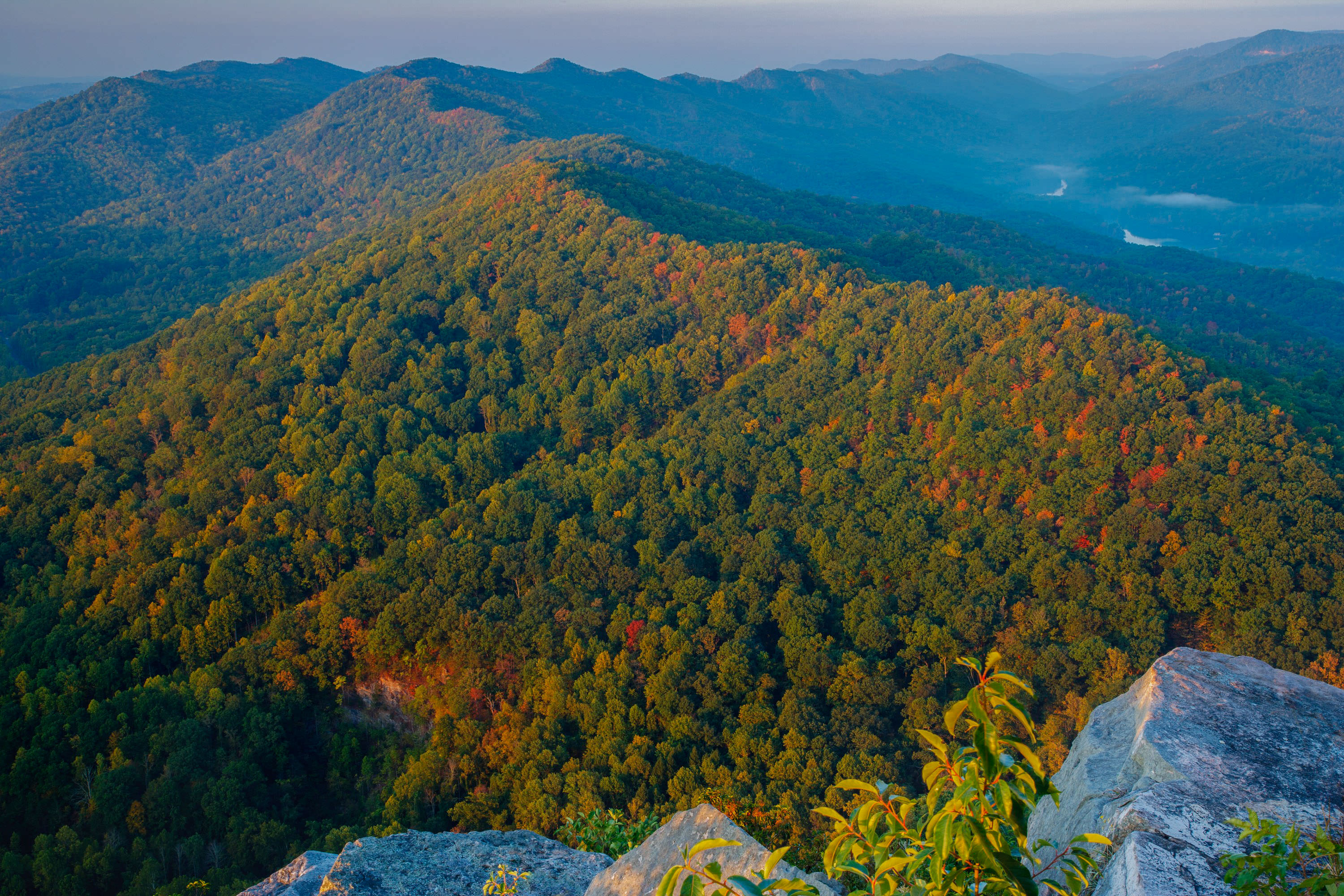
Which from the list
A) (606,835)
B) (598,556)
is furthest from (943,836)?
(598,556)

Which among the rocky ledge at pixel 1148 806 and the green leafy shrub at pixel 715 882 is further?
the rocky ledge at pixel 1148 806

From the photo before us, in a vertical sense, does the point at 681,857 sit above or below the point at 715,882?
below

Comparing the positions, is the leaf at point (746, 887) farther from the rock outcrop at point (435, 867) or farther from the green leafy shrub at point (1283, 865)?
the rock outcrop at point (435, 867)

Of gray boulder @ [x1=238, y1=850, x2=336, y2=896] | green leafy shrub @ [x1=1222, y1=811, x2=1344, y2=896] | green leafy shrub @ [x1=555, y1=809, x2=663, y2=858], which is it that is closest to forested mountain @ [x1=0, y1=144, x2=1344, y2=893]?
green leafy shrub @ [x1=555, y1=809, x2=663, y2=858]

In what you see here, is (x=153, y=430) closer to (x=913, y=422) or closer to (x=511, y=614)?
(x=511, y=614)

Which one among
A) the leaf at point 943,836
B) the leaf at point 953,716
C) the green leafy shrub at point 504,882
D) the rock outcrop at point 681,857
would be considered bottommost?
the green leafy shrub at point 504,882

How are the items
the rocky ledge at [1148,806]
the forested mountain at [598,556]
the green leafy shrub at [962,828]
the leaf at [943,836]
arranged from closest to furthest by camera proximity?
1. the leaf at [943,836]
2. the green leafy shrub at [962,828]
3. the rocky ledge at [1148,806]
4. the forested mountain at [598,556]

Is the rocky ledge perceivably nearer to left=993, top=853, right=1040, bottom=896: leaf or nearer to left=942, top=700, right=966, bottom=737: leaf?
left=993, top=853, right=1040, bottom=896: leaf

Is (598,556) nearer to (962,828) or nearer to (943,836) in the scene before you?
(962,828)

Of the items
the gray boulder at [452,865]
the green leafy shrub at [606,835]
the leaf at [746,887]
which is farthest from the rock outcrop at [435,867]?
the leaf at [746,887]
